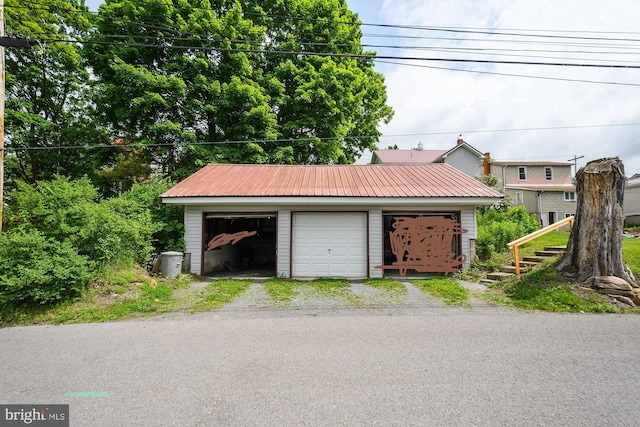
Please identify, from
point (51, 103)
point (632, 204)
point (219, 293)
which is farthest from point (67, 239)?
point (632, 204)

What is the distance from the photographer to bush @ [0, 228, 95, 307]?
578cm

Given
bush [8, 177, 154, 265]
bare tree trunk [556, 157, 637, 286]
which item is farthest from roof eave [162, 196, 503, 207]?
bare tree trunk [556, 157, 637, 286]

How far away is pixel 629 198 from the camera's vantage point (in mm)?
27438

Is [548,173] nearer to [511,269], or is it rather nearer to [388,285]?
[511,269]

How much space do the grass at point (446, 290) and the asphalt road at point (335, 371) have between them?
1244 millimetres

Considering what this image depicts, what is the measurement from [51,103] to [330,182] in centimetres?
1647

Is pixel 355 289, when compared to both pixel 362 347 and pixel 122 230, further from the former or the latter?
pixel 122 230

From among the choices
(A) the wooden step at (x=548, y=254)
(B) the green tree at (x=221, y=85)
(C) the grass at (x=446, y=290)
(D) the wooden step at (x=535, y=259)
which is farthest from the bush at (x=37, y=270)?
(A) the wooden step at (x=548, y=254)

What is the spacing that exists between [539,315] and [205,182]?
1020 cm

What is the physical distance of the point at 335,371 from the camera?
3.45 metres

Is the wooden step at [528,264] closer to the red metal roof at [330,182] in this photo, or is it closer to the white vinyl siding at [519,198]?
the red metal roof at [330,182]

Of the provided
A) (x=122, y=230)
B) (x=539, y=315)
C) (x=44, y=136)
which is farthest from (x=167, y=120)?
(x=539, y=315)

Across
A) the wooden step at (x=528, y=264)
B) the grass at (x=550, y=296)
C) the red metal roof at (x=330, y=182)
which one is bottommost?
the grass at (x=550, y=296)

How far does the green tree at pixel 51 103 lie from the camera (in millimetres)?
14297
